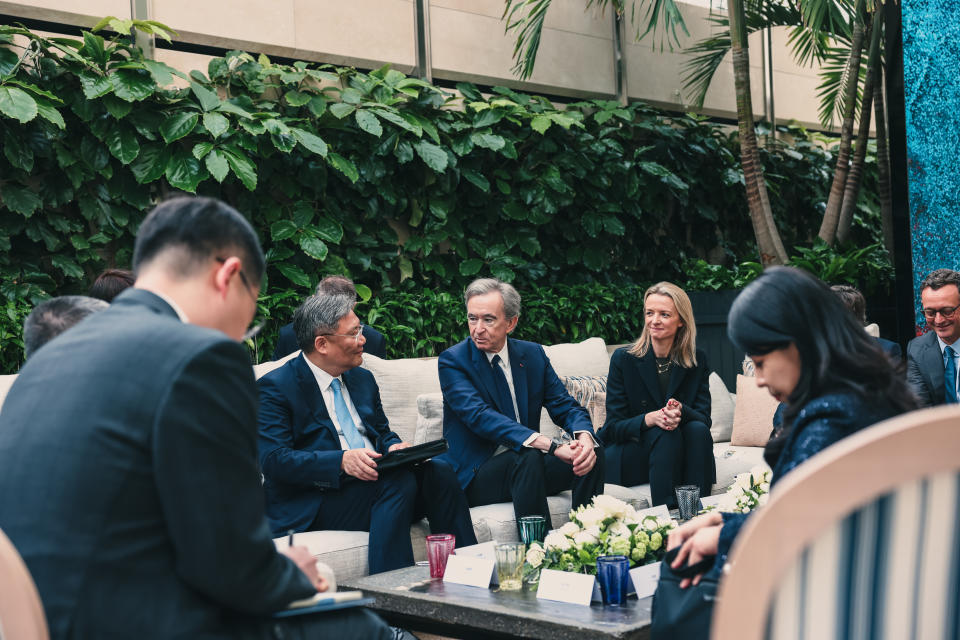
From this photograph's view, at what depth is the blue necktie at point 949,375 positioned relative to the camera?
13.2 ft

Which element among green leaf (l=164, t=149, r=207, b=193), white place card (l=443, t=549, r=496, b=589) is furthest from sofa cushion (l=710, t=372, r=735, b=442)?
white place card (l=443, t=549, r=496, b=589)

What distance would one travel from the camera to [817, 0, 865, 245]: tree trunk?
6.27 meters

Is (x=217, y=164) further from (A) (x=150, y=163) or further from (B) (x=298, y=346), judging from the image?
(B) (x=298, y=346)

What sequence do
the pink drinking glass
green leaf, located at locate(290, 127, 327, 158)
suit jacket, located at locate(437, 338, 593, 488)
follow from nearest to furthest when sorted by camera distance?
1. the pink drinking glass
2. suit jacket, located at locate(437, 338, 593, 488)
3. green leaf, located at locate(290, 127, 327, 158)

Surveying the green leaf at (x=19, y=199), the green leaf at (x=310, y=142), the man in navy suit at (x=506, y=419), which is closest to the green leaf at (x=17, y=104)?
the green leaf at (x=19, y=199)

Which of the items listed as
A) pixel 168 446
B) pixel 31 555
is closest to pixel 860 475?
pixel 168 446

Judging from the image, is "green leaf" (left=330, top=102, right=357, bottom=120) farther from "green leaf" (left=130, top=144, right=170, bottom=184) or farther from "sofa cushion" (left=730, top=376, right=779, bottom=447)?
"sofa cushion" (left=730, top=376, right=779, bottom=447)

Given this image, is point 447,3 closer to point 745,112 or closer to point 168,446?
point 745,112

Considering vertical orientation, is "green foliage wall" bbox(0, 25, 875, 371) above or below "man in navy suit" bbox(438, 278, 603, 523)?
above

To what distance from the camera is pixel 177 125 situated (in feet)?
15.4

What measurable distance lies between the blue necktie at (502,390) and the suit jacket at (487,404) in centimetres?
2

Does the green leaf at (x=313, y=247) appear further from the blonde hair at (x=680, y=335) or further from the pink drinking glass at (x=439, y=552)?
the pink drinking glass at (x=439, y=552)

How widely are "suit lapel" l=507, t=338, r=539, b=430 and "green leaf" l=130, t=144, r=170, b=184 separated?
195cm

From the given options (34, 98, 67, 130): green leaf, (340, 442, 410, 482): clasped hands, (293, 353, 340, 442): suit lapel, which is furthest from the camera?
(34, 98, 67, 130): green leaf
